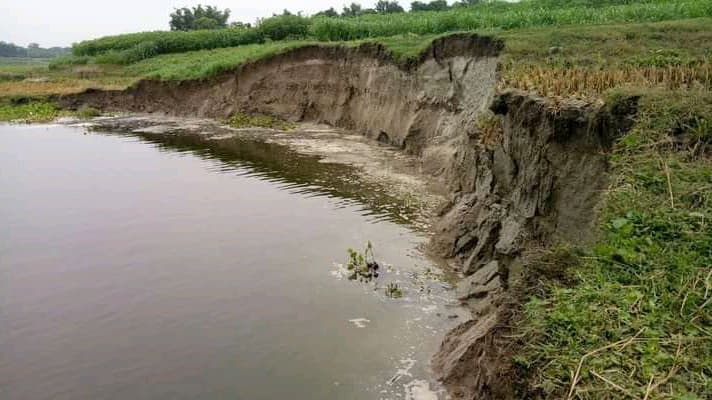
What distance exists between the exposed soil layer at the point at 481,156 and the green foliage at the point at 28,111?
1485 cm

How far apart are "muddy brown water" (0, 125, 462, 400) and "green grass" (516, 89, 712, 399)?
6.50 ft

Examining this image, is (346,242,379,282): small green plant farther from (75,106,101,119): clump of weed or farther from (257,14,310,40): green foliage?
(257,14,310,40): green foliage

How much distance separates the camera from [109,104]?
3130 cm

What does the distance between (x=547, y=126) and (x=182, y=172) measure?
37.4 feet

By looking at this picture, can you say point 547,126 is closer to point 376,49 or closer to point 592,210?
point 592,210

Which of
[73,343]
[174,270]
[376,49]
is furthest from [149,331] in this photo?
[376,49]

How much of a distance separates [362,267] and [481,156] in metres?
2.99

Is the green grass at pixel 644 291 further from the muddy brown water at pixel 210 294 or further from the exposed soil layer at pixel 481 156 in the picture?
the muddy brown water at pixel 210 294

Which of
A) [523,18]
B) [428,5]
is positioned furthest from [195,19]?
[523,18]

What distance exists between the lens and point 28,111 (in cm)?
2973

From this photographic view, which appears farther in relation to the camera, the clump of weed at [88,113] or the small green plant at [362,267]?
the clump of weed at [88,113]

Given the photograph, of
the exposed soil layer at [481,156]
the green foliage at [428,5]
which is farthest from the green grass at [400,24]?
the green foliage at [428,5]

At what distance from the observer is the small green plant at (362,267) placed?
29.6 feet

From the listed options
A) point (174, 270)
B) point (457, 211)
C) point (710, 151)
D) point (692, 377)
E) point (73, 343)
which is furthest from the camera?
point (457, 211)
